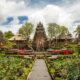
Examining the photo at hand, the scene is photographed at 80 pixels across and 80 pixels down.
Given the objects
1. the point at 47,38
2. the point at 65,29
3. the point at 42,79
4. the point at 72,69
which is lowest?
the point at 42,79

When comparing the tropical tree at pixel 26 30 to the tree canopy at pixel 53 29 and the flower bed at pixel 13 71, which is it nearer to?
the tree canopy at pixel 53 29

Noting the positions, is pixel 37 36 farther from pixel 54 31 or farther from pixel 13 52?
pixel 13 52

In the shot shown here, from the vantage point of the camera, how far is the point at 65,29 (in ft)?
148

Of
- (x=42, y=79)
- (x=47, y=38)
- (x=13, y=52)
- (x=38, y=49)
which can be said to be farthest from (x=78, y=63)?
(x=47, y=38)

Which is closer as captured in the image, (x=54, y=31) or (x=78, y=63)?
(x=78, y=63)

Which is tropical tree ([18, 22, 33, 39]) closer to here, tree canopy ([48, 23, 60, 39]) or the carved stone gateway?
the carved stone gateway

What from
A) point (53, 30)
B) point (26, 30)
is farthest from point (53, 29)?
point (26, 30)

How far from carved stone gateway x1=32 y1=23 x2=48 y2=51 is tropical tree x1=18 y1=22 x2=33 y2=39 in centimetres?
353

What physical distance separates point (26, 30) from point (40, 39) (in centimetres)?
615

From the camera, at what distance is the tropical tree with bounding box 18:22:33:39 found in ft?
136

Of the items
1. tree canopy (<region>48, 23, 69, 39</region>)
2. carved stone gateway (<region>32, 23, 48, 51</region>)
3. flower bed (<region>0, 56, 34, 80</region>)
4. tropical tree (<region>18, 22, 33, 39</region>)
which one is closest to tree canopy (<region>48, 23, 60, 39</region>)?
tree canopy (<region>48, 23, 69, 39</region>)

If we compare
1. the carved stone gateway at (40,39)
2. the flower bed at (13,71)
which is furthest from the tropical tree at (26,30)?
the flower bed at (13,71)

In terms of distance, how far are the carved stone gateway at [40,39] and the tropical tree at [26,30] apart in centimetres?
353

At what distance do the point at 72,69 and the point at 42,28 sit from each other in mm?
33632
